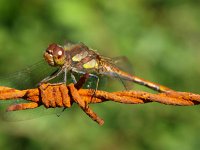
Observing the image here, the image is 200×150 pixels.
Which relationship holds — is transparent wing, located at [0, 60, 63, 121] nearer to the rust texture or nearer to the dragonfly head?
the dragonfly head

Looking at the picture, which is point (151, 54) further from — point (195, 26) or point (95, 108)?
point (195, 26)

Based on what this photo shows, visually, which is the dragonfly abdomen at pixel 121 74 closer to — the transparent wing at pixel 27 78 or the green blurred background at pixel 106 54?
the transparent wing at pixel 27 78

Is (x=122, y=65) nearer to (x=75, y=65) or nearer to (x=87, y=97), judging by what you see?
(x=75, y=65)

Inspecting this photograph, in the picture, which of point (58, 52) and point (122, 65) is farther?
point (122, 65)

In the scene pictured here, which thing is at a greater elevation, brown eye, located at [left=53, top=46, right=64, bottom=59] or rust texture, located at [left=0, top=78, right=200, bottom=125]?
brown eye, located at [left=53, top=46, right=64, bottom=59]

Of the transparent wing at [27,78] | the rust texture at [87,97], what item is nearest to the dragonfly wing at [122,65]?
the transparent wing at [27,78]

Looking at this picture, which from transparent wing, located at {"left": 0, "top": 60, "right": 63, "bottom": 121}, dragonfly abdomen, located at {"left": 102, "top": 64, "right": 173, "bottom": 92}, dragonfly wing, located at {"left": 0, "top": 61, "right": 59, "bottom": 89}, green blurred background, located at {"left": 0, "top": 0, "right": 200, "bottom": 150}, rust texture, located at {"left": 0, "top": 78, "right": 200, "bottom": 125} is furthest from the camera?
green blurred background, located at {"left": 0, "top": 0, "right": 200, "bottom": 150}

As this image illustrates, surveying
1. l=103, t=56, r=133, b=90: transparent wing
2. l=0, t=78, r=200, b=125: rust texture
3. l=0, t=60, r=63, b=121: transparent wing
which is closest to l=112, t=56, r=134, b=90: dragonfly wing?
l=103, t=56, r=133, b=90: transparent wing

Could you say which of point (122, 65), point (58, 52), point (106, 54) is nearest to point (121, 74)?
point (122, 65)
